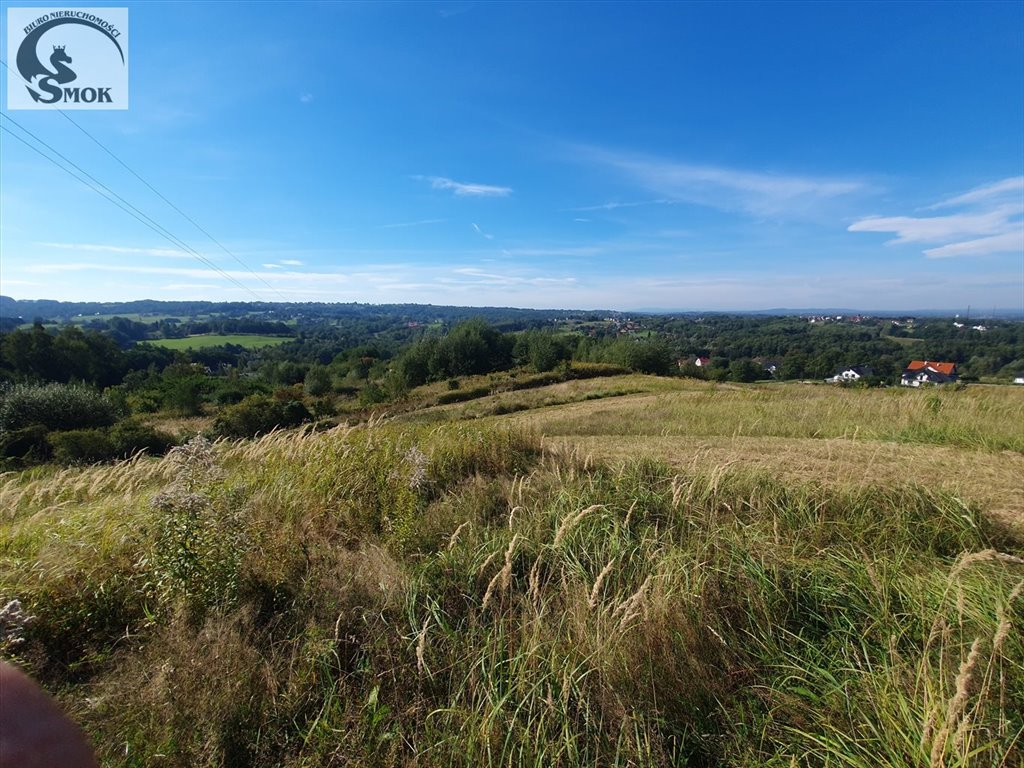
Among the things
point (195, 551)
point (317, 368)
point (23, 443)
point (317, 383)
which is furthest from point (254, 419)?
point (317, 368)

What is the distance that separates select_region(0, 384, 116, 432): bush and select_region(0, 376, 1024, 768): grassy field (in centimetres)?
A: 2549

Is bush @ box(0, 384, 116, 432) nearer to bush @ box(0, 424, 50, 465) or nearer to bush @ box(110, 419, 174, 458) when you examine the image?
bush @ box(0, 424, 50, 465)

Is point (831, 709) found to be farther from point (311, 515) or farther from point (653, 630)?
point (311, 515)

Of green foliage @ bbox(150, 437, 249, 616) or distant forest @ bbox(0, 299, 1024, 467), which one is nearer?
green foliage @ bbox(150, 437, 249, 616)

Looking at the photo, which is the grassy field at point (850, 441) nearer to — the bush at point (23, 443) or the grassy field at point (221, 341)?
the bush at point (23, 443)

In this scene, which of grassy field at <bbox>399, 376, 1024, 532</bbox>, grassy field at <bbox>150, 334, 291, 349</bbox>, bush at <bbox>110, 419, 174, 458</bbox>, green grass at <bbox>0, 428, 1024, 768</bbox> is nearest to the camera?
green grass at <bbox>0, 428, 1024, 768</bbox>

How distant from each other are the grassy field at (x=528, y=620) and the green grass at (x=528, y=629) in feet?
0.05

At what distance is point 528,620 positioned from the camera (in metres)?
2.62

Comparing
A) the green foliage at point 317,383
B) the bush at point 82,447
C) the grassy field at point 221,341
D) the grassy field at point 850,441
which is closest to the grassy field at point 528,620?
the grassy field at point 850,441

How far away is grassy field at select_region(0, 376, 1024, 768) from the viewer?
6.39 feet

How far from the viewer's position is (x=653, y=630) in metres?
2.42

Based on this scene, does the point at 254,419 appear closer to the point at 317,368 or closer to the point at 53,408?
the point at 53,408

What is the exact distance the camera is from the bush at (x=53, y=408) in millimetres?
21281

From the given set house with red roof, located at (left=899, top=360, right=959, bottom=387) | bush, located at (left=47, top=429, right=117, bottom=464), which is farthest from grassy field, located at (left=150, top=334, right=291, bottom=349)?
house with red roof, located at (left=899, top=360, right=959, bottom=387)
